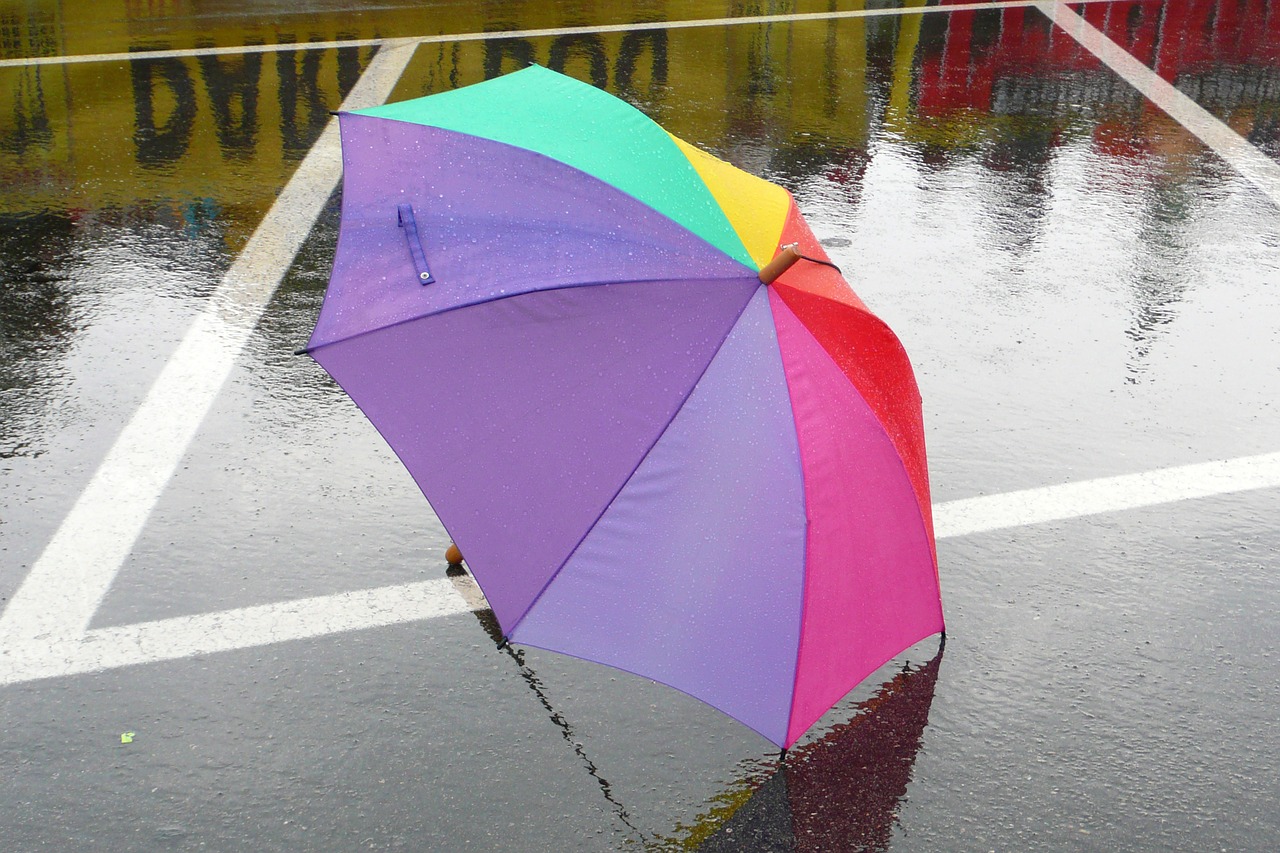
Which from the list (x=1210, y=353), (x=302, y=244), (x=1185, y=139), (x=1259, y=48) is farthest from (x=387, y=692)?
(x=1259, y=48)

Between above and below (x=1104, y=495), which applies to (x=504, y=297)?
above

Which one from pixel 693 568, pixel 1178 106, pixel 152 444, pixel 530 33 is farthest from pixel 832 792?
pixel 530 33

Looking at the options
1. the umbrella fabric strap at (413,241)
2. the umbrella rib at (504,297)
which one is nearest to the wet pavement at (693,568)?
the umbrella rib at (504,297)

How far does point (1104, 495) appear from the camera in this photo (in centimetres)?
471

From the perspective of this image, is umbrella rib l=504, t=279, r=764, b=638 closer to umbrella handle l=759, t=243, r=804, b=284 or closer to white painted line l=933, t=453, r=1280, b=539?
umbrella handle l=759, t=243, r=804, b=284

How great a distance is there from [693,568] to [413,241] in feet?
3.74

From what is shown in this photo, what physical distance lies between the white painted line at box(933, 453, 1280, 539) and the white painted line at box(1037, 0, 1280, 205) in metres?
3.10

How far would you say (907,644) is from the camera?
11.2ft

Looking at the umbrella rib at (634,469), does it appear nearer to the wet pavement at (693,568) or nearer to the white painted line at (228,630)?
the wet pavement at (693,568)

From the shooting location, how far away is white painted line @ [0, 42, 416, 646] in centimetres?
402

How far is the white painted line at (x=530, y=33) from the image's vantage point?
382 inches

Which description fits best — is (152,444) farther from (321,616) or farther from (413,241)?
(413,241)

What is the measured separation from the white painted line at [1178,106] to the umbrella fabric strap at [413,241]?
18.7 feet

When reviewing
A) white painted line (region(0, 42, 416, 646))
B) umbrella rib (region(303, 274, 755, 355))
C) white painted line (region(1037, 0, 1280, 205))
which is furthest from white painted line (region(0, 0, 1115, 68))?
umbrella rib (region(303, 274, 755, 355))
